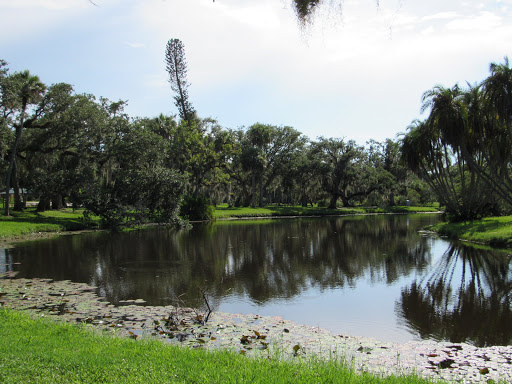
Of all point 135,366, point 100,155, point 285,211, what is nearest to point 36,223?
point 100,155

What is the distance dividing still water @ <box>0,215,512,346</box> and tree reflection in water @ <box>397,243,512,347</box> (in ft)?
0.09

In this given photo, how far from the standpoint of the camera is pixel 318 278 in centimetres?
1608

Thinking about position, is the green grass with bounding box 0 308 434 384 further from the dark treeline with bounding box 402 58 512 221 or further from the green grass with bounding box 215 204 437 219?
the green grass with bounding box 215 204 437 219

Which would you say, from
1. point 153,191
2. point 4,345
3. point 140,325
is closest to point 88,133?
point 153,191

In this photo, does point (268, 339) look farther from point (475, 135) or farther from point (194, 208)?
point (194, 208)

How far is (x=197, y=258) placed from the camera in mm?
20641

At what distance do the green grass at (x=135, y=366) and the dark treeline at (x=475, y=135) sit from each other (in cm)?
2517

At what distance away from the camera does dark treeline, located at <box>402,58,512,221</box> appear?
25719mm

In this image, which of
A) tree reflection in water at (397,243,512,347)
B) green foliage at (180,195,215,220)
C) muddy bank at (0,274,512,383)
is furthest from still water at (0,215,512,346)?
green foliage at (180,195,215,220)

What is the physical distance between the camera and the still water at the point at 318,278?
1066cm

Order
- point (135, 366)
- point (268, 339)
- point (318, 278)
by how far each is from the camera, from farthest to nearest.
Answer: point (318, 278)
point (268, 339)
point (135, 366)

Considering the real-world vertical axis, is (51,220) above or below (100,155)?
below

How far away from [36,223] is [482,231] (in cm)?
3113

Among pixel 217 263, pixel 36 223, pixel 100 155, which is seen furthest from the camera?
pixel 100 155
